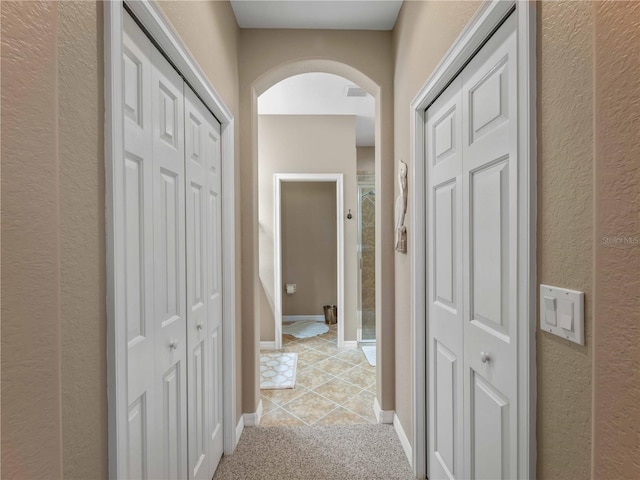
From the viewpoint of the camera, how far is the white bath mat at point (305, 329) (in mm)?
4477

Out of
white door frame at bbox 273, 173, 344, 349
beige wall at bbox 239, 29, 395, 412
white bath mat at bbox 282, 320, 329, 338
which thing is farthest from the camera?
white bath mat at bbox 282, 320, 329, 338

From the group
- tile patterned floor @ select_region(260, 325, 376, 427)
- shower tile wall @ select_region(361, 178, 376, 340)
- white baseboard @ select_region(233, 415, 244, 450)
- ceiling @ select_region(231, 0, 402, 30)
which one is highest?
ceiling @ select_region(231, 0, 402, 30)

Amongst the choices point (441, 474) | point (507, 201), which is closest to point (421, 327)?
point (441, 474)

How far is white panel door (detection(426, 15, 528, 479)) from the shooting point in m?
1.00

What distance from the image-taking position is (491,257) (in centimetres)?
111

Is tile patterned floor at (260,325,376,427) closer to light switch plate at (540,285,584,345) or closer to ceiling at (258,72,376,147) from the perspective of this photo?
light switch plate at (540,285,584,345)

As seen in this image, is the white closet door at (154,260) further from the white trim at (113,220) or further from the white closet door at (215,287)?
the white closet door at (215,287)

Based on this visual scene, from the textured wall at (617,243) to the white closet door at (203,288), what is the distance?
4.54 feet

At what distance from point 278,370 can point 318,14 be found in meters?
3.00

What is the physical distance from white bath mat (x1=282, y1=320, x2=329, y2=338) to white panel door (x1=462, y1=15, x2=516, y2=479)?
329cm

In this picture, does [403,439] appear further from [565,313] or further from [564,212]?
[564,212]

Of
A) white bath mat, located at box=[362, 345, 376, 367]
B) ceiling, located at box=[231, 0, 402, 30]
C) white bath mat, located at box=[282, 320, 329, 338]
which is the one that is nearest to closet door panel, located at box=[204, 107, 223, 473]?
ceiling, located at box=[231, 0, 402, 30]

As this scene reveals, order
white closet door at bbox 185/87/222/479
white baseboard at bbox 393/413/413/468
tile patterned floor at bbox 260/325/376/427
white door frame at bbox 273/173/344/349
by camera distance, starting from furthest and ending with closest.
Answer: white door frame at bbox 273/173/344/349, tile patterned floor at bbox 260/325/376/427, white baseboard at bbox 393/413/413/468, white closet door at bbox 185/87/222/479

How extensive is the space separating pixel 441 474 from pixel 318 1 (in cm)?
269
